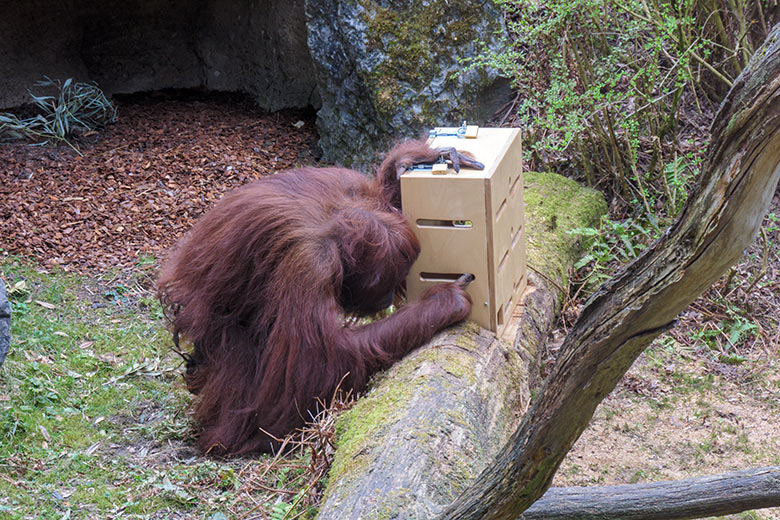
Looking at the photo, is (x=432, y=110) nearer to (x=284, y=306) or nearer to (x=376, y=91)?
(x=376, y=91)

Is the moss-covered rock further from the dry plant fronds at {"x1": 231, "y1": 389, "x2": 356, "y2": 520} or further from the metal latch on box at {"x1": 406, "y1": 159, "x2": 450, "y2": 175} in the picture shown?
the dry plant fronds at {"x1": 231, "y1": 389, "x2": 356, "y2": 520}

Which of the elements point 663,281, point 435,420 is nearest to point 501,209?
point 435,420

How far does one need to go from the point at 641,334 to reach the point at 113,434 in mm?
2553

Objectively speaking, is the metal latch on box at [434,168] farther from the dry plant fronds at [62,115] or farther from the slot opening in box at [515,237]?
the dry plant fronds at [62,115]

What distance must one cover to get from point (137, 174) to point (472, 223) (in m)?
3.59

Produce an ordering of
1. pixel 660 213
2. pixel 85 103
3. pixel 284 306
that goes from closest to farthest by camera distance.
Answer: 1. pixel 284 306
2. pixel 660 213
3. pixel 85 103

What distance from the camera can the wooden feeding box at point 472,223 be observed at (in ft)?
9.09

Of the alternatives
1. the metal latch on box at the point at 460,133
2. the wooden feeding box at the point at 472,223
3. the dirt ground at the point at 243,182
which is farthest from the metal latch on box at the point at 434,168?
the dirt ground at the point at 243,182

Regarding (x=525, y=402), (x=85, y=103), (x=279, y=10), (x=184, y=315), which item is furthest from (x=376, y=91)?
(x=525, y=402)

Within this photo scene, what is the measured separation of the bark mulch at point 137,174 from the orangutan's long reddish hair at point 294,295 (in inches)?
78.3

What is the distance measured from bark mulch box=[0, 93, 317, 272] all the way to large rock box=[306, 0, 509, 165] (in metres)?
0.68

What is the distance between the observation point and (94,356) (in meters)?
3.82

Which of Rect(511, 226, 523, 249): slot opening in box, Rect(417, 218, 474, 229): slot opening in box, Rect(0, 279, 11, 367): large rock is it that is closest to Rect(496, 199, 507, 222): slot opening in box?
Rect(417, 218, 474, 229): slot opening in box

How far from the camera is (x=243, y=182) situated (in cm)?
561
